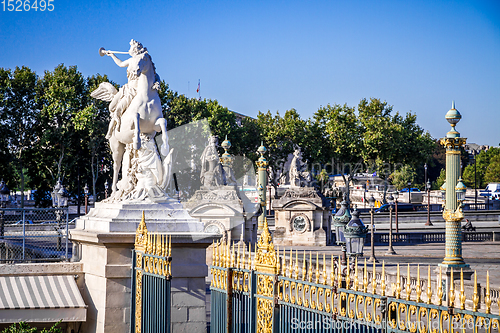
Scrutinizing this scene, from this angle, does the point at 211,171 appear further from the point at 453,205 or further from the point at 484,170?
the point at 484,170

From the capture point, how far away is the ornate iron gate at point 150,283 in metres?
6.87

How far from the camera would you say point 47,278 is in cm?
888

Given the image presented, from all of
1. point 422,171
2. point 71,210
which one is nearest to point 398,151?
point 71,210

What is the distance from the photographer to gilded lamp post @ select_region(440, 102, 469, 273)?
58.2 ft

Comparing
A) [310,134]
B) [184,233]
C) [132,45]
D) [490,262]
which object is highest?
[310,134]

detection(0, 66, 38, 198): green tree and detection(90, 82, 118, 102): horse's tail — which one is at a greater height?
detection(0, 66, 38, 198): green tree

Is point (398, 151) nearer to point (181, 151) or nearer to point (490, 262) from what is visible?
point (181, 151)

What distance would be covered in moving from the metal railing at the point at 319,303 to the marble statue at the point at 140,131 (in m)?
2.20

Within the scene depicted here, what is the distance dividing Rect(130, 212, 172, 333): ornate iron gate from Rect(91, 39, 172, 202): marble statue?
45.4 inches

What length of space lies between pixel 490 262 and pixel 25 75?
3546 cm

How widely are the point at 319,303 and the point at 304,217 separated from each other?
29.8 metres

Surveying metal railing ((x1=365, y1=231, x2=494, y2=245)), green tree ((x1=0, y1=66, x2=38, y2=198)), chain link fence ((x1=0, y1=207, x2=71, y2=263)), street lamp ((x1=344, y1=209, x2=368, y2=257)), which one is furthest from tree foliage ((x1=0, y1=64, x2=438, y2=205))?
street lamp ((x1=344, y1=209, x2=368, y2=257))

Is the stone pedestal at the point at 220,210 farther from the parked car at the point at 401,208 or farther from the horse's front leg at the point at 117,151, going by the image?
the parked car at the point at 401,208

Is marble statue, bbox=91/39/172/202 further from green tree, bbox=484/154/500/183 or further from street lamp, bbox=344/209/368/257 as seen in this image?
green tree, bbox=484/154/500/183
